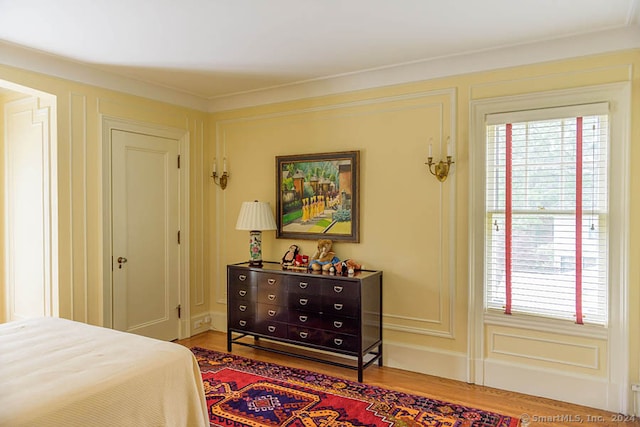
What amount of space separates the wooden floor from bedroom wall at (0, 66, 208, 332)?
4.83 feet

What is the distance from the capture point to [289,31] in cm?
296

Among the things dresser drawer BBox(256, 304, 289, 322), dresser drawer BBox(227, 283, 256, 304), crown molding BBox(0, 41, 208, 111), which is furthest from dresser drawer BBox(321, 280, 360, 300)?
crown molding BBox(0, 41, 208, 111)

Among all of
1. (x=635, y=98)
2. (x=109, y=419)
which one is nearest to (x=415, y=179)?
(x=635, y=98)

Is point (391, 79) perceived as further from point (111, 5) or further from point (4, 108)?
point (4, 108)

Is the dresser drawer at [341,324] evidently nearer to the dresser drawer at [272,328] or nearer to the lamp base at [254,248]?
the dresser drawer at [272,328]

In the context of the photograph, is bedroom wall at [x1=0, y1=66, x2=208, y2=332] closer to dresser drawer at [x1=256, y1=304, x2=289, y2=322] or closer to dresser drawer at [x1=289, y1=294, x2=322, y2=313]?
dresser drawer at [x1=256, y1=304, x2=289, y2=322]

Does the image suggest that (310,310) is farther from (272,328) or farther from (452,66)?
(452,66)

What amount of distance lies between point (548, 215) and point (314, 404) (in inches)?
84.3

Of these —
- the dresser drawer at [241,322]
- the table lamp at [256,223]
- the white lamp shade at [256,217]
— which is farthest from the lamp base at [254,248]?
the dresser drawer at [241,322]

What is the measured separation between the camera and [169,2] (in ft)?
8.29

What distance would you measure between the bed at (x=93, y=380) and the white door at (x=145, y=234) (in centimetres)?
143

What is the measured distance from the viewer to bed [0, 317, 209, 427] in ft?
5.83

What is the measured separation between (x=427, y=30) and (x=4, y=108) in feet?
12.5

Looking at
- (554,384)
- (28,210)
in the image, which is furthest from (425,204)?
(28,210)
